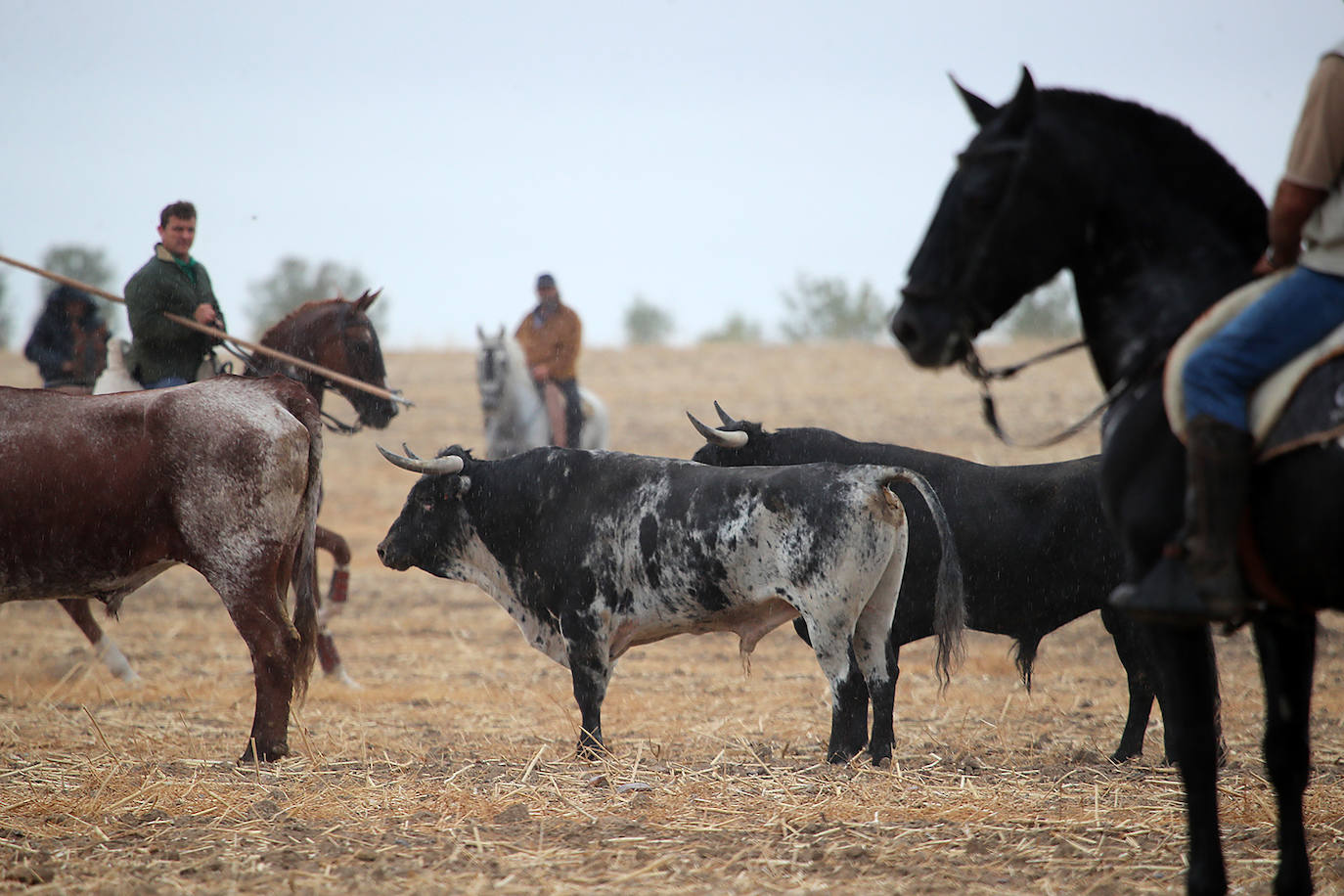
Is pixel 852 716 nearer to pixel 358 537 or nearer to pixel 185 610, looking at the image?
pixel 185 610

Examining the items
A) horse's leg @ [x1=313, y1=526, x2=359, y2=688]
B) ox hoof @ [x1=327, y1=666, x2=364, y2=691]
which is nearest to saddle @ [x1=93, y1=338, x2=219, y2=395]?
horse's leg @ [x1=313, y1=526, x2=359, y2=688]

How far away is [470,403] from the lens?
25750 millimetres

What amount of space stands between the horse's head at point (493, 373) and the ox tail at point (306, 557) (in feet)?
26.2

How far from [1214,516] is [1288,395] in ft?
1.18

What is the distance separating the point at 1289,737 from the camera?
3.43m

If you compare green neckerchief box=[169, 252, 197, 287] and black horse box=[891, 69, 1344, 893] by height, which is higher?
green neckerchief box=[169, 252, 197, 287]

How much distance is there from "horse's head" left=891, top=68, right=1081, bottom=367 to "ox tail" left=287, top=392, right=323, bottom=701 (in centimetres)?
363

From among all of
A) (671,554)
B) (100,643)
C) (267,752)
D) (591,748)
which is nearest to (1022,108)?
(671,554)

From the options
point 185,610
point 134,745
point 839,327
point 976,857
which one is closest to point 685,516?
point 976,857

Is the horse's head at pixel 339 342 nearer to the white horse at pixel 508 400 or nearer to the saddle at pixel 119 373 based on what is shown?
the saddle at pixel 119 373

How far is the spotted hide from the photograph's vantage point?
5492mm

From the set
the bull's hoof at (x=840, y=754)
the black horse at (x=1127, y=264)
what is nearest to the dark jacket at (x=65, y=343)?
the bull's hoof at (x=840, y=754)

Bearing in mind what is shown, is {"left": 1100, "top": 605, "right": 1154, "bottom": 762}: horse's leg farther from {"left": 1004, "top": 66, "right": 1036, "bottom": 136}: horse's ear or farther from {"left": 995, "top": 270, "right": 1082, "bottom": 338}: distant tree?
{"left": 995, "top": 270, "right": 1082, "bottom": 338}: distant tree

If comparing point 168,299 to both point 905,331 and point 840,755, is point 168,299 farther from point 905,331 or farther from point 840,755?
point 905,331
